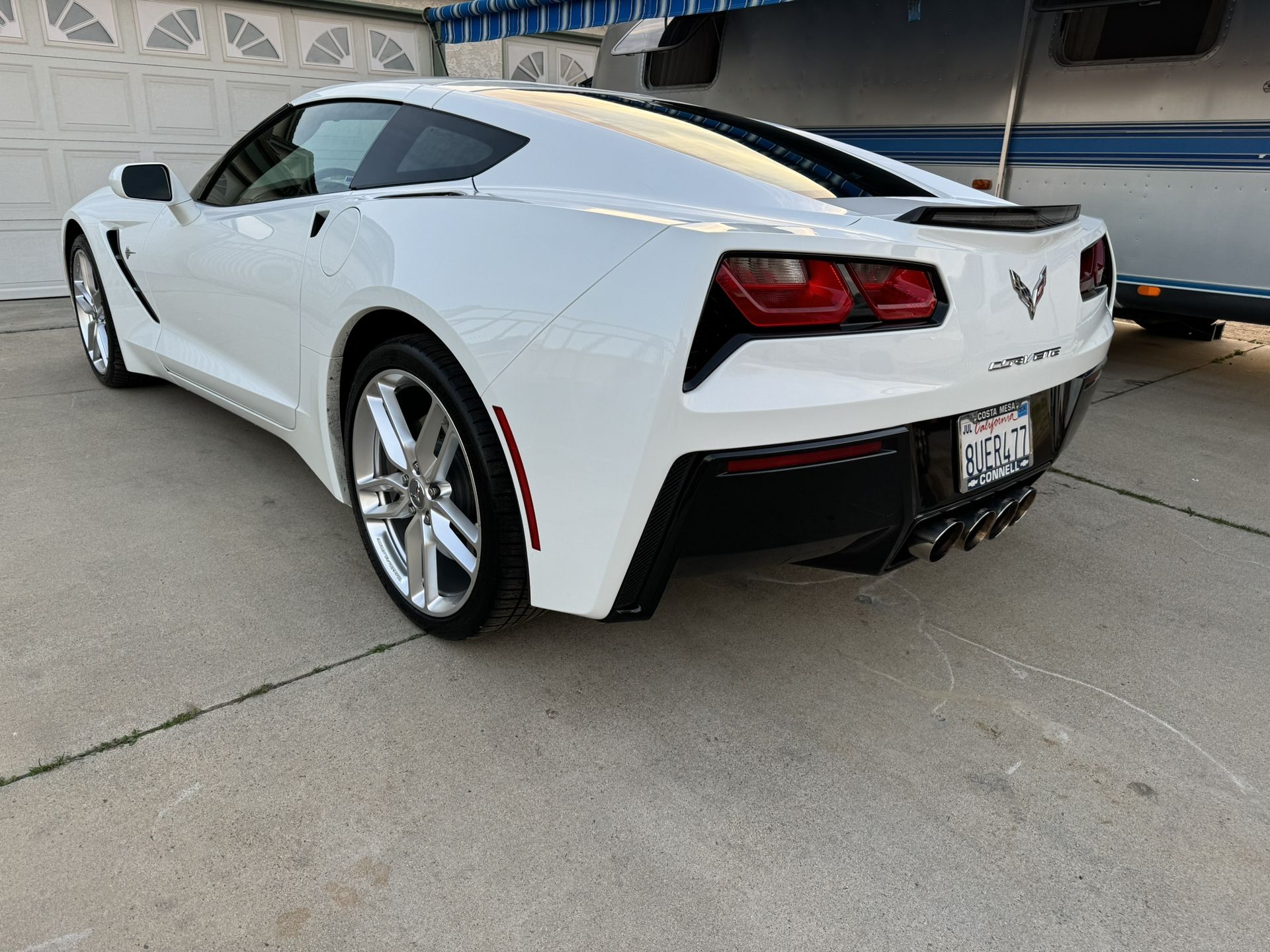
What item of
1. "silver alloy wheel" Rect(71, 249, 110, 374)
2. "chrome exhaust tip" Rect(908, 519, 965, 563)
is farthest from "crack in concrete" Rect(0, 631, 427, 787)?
"silver alloy wheel" Rect(71, 249, 110, 374)

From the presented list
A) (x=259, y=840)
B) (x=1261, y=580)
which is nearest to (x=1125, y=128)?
(x=1261, y=580)

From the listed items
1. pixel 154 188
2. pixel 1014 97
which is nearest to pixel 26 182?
pixel 154 188

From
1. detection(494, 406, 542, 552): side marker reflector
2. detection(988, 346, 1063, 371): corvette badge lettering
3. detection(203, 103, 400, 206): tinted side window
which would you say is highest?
detection(203, 103, 400, 206): tinted side window

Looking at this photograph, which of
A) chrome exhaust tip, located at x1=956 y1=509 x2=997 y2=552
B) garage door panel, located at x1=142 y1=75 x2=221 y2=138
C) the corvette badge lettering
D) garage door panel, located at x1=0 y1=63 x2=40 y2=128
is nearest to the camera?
the corvette badge lettering

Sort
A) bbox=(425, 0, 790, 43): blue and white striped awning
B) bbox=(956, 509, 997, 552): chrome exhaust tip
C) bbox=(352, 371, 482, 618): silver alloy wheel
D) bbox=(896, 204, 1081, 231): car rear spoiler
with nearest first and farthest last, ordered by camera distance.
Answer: bbox=(896, 204, 1081, 231): car rear spoiler, bbox=(956, 509, 997, 552): chrome exhaust tip, bbox=(352, 371, 482, 618): silver alloy wheel, bbox=(425, 0, 790, 43): blue and white striped awning

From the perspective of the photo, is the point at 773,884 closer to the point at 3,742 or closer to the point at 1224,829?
the point at 1224,829

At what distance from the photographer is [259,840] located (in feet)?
5.56

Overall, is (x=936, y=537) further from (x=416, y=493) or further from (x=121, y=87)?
(x=121, y=87)

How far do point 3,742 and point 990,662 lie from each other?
7.68ft

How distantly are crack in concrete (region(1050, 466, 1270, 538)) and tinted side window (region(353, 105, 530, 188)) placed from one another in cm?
268

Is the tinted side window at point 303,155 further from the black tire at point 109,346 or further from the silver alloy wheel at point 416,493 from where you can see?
the black tire at point 109,346

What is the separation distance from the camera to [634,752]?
6.50ft

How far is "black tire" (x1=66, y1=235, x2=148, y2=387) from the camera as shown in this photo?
420 centimetres

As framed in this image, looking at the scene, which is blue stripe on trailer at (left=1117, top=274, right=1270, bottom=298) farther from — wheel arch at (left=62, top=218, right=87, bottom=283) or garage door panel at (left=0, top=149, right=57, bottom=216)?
garage door panel at (left=0, top=149, right=57, bottom=216)
